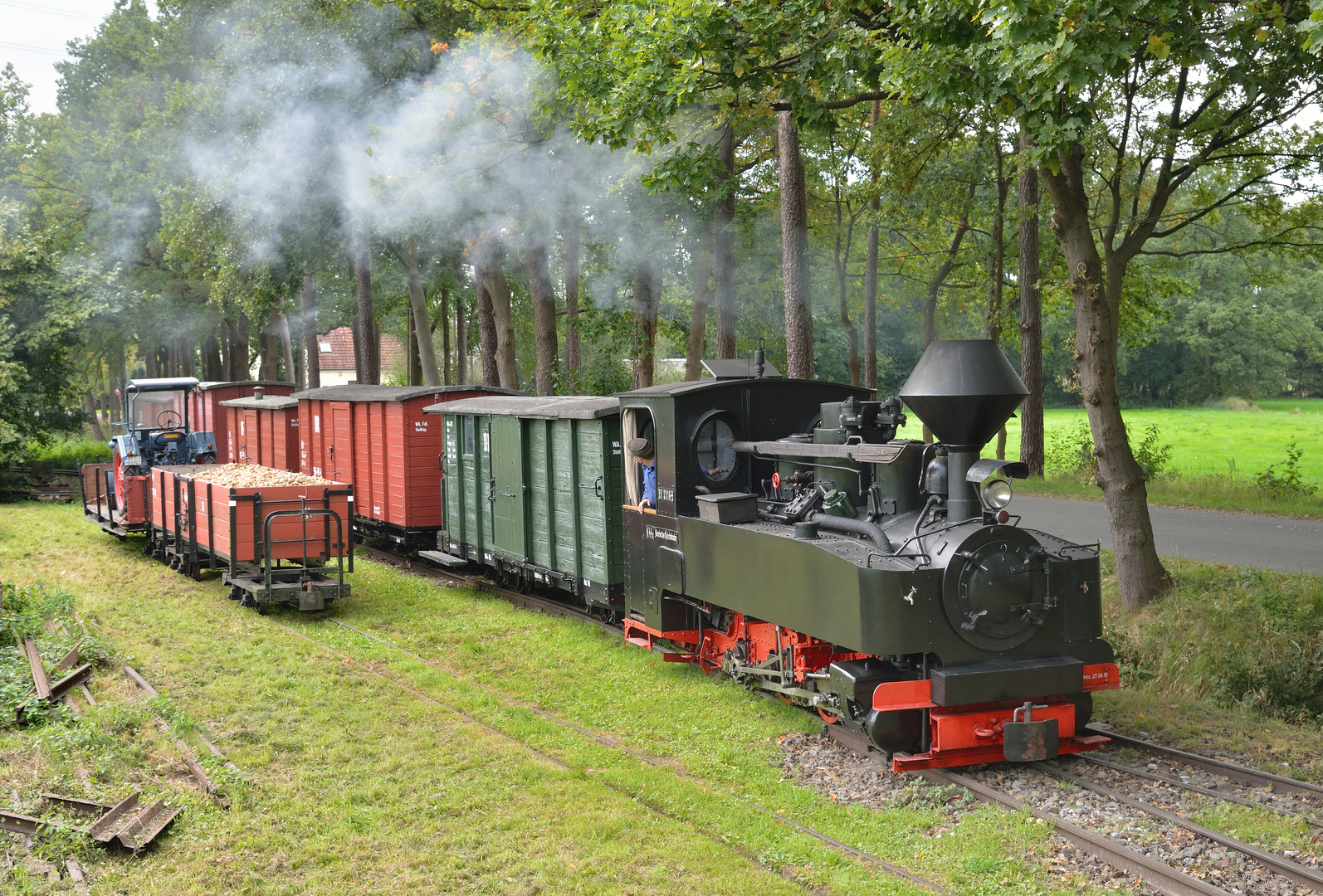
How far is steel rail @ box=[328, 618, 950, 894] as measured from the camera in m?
5.21

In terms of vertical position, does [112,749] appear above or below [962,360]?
below

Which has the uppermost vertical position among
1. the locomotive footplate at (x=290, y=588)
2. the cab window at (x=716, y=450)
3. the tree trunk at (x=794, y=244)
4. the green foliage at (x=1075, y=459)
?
the tree trunk at (x=794, y=244)

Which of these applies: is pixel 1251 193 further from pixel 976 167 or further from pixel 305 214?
pixel 305 214

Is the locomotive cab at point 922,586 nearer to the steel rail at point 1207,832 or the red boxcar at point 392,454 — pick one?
the steel rail at point 1207,832

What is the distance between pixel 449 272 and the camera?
100 feet

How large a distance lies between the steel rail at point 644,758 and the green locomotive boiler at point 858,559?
94 centimetres

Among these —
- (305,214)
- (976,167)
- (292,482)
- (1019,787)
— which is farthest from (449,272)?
(1019,787)

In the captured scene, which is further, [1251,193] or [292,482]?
[1251,193]

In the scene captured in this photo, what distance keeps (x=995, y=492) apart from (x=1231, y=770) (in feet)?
8.06

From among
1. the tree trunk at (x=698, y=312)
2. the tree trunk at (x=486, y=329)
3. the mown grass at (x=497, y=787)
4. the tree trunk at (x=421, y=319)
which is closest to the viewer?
the mown grass at (x=497, y=787)

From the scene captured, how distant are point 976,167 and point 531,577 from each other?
12.7 m

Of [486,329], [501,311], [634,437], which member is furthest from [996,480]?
[486,329]

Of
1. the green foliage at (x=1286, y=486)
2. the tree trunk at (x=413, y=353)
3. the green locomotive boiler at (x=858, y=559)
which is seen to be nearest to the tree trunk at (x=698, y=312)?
the green foliage at (x=1286, y=486)

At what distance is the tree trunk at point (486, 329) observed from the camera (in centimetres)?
2578
